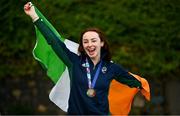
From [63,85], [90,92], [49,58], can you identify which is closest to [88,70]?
[90,92]

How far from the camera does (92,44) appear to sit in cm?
514

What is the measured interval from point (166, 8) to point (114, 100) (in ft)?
9.27

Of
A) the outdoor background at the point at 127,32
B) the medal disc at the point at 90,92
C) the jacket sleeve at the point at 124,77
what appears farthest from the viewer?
the outdoor background at the point at 127,32

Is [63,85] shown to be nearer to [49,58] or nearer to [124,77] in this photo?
[49,58]

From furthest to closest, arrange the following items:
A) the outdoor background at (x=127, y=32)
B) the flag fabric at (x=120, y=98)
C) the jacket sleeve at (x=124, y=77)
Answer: the outdoor background at (x=127, y=32), the flag fabric at (x=120, y=98), the jacket sleeve at (x=124, y=77)

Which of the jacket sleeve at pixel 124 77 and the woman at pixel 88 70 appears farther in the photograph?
the jacket sleeve at pixel 124 77

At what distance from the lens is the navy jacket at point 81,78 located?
5000 mm

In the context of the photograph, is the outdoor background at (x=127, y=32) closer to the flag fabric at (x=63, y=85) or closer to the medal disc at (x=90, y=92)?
the flag fabric at (x=63, y=85)

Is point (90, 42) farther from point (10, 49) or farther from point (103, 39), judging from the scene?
point (10, 49)

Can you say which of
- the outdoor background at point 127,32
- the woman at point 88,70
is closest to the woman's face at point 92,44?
the woman at point 88,70

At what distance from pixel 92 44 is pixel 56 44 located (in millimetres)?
332

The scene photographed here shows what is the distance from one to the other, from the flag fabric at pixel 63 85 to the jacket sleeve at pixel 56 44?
0.16 meters

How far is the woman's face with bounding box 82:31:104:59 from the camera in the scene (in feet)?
16.8

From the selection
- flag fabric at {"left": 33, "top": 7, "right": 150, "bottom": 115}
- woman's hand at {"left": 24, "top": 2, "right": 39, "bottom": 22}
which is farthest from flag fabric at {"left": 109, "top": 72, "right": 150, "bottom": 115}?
woman's hand at {"left": 24, "top": 2, "right": 39, "bottom": 22}
